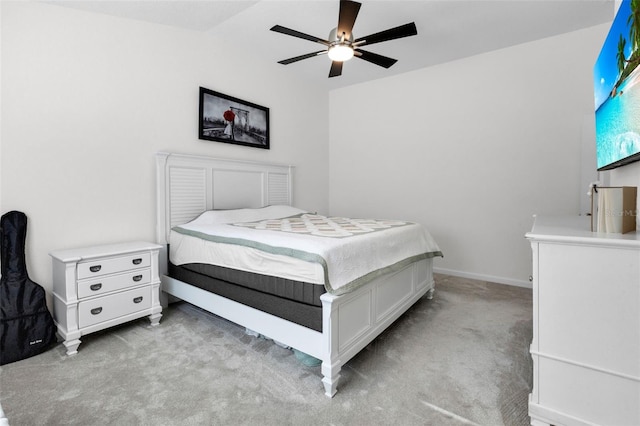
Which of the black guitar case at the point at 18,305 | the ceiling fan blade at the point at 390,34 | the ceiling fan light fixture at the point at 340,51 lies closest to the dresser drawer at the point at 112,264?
the black guitar case at the point at 18,305

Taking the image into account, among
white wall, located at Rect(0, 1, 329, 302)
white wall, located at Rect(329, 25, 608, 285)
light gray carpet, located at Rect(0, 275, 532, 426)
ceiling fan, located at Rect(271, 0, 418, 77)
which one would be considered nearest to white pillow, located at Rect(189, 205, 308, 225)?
white wall, located at Rect(0, 1, 329, 302)

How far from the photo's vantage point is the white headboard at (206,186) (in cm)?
304

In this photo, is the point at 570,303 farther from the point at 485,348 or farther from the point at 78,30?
the point at 78,30

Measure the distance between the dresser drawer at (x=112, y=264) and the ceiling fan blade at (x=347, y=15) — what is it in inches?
96.0

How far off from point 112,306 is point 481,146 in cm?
424

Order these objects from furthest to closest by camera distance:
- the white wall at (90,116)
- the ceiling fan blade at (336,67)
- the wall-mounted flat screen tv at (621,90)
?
the ceiling fan blade at (336,67) → the white wall at (90,116) → the wall-mounted flat screen tv at (621,90)

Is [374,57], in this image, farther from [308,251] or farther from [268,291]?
[268,291]

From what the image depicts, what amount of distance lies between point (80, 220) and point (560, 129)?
4.85 m

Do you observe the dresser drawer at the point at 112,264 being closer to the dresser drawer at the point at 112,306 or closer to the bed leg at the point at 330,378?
the dresser drawer at the point at 112,306

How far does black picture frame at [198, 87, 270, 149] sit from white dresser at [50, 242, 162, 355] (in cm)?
156

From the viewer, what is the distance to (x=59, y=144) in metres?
2.44

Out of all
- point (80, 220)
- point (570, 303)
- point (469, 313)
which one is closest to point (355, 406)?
point (570, 303)

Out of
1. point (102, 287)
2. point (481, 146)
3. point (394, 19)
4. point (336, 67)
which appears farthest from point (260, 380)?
point (481, 146)

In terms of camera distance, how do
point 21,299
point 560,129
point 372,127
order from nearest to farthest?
point 21,299, point 560,129, point 372,127
